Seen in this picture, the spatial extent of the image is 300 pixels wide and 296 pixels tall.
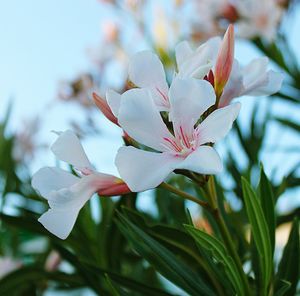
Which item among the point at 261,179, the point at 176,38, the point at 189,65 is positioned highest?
the point at 189,65

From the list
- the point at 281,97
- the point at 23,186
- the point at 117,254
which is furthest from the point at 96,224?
the point at 281,97

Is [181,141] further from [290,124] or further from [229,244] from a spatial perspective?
[290,124]

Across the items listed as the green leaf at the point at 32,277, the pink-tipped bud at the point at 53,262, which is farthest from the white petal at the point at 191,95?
the pink-tipped bud at the point at 53,262

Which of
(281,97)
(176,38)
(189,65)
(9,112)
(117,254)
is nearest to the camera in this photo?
(189,65)

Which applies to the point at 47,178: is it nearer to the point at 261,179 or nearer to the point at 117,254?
the point at 261,179

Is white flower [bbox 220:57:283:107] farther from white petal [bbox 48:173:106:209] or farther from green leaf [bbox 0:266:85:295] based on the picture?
green leaf [bbox 0:266:85:295]

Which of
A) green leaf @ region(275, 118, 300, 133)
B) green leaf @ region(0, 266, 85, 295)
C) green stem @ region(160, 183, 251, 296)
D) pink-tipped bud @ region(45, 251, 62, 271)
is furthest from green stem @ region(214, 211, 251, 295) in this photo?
green leaf @ region(275, 118, 300, 133)

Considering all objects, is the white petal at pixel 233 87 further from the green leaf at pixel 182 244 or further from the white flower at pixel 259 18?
the white flower at pixel 259 18
